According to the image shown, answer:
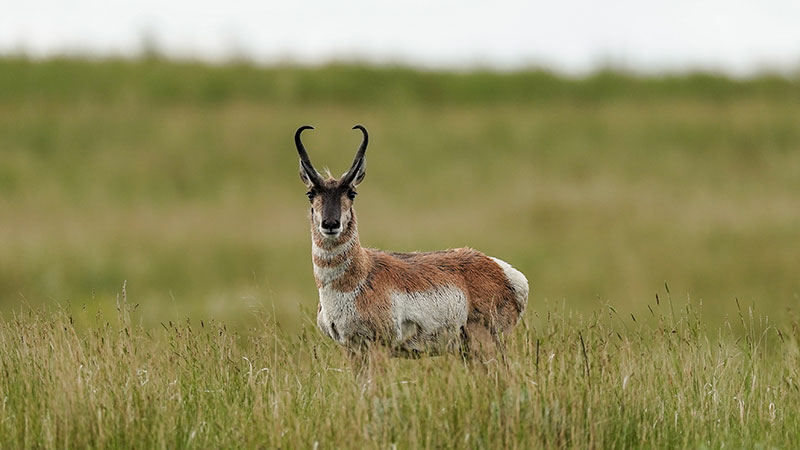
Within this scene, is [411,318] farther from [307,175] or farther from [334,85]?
[334,85]

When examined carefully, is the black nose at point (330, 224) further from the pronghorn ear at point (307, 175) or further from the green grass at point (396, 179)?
the green grass at point (396, 179)

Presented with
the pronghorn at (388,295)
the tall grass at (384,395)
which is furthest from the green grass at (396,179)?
the pronghorn at (388,295)

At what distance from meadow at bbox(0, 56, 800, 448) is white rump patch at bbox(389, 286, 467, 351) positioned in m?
0.21

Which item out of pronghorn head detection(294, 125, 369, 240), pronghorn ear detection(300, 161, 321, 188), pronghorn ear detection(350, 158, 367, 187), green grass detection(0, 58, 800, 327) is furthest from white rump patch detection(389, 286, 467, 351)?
green grass detection(0, 58, 800, 327)

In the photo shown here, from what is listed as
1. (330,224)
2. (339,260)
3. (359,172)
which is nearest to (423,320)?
(339,260)

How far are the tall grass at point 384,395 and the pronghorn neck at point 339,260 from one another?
21.7 inches

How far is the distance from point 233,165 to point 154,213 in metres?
3.36

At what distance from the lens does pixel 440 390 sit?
22.0ft

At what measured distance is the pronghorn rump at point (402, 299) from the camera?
6.36m

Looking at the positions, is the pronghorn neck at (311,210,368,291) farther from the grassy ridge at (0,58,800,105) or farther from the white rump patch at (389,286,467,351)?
the grassy ridge at (0,58,800,105)

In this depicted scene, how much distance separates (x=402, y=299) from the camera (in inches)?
255

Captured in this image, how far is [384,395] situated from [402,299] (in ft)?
1.93

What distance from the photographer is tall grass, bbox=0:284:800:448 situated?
6.52m

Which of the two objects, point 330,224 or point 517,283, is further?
point 517,283
